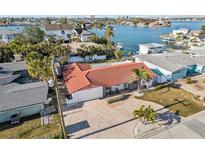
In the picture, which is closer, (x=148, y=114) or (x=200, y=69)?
(x=148, y=114)

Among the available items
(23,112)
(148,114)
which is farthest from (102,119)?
(23,112)

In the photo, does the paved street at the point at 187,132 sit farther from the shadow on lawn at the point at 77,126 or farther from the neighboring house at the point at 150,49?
the neighboring house at the point at 150,49

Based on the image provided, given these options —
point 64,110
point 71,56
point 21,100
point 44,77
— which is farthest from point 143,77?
point 71,56

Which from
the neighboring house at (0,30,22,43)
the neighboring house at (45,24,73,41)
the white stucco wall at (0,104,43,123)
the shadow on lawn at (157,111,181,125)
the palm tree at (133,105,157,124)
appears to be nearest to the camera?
the palm tree at (133,105,157,124)

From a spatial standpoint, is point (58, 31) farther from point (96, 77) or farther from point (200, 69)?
point (200, 69)

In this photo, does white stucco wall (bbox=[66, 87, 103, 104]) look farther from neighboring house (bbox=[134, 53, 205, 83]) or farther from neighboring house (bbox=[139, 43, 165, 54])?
neighboring house (bbox=[139, 43, 165, 54])

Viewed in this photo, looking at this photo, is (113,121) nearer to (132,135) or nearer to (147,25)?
(132,135)

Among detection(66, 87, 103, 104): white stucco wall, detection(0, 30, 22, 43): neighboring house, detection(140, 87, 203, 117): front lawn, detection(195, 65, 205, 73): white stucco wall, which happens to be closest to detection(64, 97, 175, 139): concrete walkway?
detection(66, 87, 103, 104): white stucco wall
